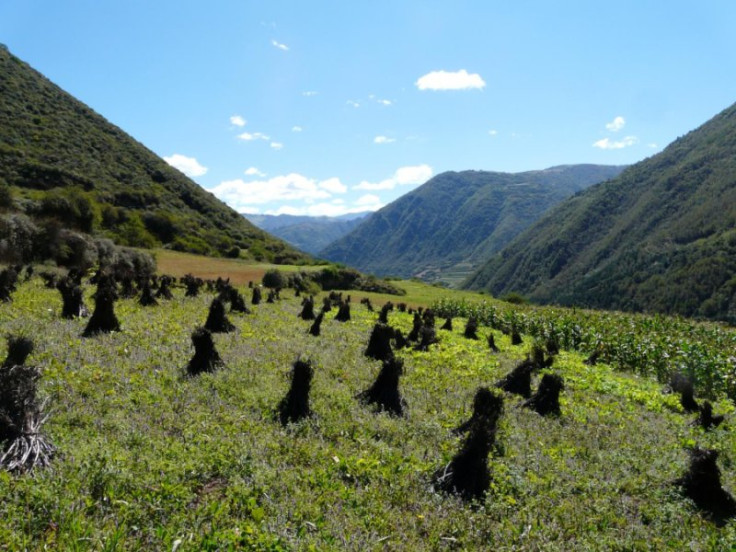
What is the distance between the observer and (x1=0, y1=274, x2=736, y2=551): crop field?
5355 mm

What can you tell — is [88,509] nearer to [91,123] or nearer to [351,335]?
[351,335]

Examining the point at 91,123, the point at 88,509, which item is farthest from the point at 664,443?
the point at 91,123

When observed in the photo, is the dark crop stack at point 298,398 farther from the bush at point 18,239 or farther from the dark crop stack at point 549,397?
the bush at point 18,239

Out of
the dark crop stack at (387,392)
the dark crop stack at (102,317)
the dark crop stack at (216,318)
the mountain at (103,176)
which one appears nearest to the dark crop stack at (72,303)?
the dark crop stack at (102,317)

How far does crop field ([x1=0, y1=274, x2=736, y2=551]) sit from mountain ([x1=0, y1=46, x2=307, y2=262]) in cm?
4587

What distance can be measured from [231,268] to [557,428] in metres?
48.3

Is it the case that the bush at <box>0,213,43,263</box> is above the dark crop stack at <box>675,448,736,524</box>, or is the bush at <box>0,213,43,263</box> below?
above

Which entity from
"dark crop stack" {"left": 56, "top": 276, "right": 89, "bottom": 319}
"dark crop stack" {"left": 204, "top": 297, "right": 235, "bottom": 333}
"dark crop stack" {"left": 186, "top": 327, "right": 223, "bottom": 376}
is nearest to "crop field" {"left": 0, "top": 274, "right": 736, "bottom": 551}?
"dark crop stack" {"left": 186, "top": 327, "right": 223, "bottom": 376}

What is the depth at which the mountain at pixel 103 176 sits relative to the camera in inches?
2571

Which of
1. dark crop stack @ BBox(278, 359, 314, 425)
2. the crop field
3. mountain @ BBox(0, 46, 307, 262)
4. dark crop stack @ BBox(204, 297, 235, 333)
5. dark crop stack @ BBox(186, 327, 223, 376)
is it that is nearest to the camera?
the crop field

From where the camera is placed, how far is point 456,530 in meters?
6.24

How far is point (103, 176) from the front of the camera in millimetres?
78812

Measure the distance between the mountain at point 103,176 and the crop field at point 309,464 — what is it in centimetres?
4587

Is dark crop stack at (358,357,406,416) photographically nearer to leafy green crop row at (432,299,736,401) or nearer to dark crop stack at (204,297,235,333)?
dark crop stack at (204,297,235,333)
